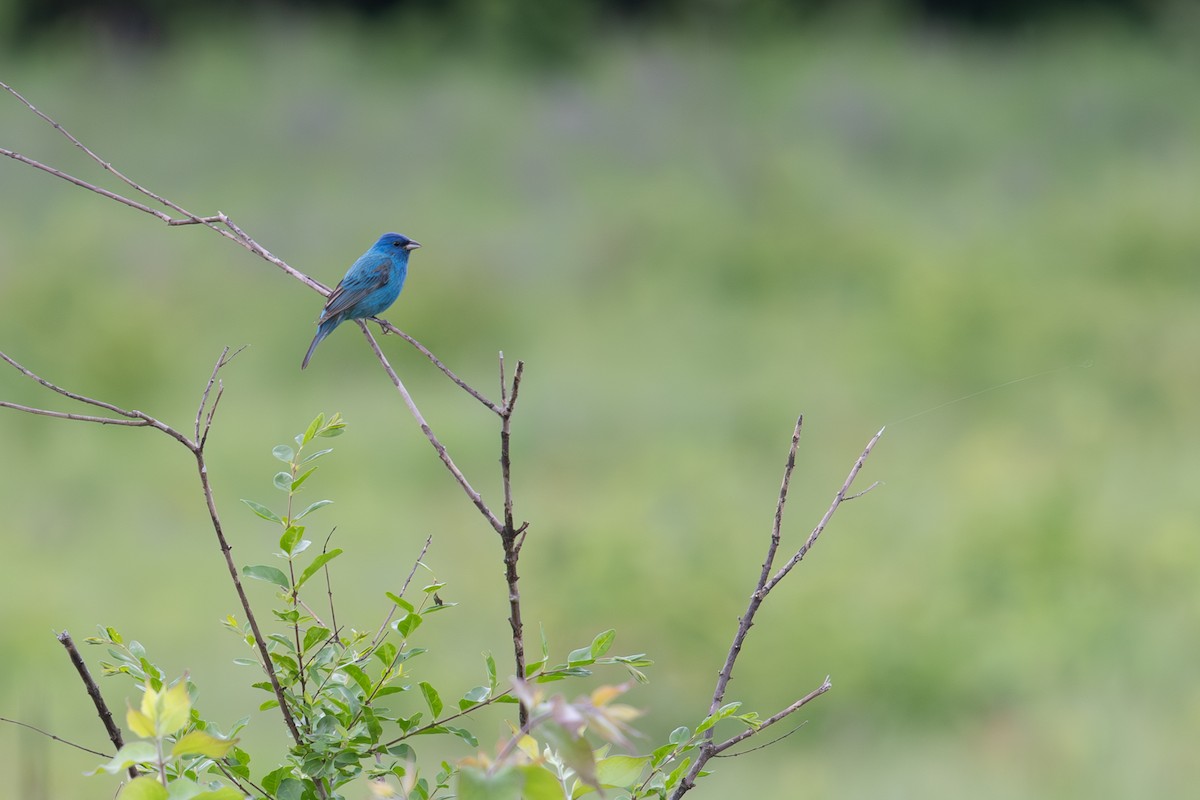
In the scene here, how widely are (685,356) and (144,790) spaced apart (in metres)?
11.0

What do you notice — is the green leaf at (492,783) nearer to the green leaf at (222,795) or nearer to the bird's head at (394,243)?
the green leaf at (222,795)

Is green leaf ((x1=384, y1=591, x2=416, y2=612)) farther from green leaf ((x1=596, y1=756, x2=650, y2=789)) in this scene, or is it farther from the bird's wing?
the bird's wing

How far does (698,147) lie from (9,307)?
7.91m

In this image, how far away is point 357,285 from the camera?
11.1 feet

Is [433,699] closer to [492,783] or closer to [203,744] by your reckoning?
[203,744]

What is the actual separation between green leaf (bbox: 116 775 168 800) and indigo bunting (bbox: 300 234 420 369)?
241 cm

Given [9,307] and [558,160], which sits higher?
[558,160]

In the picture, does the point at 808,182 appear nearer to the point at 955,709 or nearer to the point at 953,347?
the point at 953,347

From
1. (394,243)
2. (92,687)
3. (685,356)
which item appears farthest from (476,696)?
(685,356)

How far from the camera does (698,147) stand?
15.5 meters

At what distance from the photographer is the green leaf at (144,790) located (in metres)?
0.93

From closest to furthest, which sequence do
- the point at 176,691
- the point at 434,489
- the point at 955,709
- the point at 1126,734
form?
the point at 176,691 < the point at 1126,734 < the point at 955,709 < the point at 434,489

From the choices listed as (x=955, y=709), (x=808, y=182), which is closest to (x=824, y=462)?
(x=955, y=709)

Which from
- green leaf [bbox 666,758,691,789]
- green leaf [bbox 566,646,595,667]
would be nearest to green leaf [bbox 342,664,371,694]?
green leaf [bbox 566,646,595,667]
